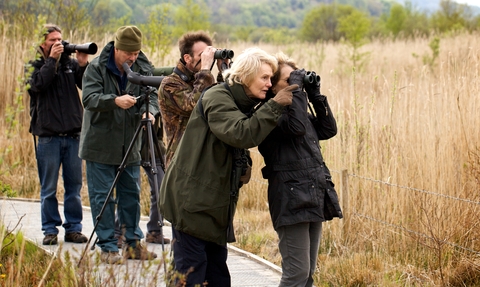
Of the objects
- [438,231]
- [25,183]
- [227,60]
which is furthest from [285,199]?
[25,183]

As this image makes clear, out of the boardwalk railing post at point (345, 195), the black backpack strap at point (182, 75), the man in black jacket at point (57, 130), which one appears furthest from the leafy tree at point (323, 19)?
the black backpack strap at point (182, 75)

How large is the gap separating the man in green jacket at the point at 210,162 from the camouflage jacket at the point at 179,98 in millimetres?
662

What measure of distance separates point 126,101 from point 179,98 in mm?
904

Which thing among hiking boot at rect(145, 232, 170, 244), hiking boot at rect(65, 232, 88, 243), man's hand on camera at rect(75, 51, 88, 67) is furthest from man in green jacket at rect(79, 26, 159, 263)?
man's hand on camera at rect(75, 51, 88, 67)

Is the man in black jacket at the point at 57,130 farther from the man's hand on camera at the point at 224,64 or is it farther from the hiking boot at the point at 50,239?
the man's hand on camera at the point at 224,64

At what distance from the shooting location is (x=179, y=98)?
15.2 ft

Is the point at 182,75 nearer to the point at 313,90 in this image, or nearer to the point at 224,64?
the point at 224,64

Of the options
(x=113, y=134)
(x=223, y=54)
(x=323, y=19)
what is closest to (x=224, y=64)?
(x=223, y=54)

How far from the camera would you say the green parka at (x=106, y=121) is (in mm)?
5730

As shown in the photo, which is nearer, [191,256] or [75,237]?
[191,256]

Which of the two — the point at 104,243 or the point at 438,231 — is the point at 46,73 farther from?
the point at 438,231

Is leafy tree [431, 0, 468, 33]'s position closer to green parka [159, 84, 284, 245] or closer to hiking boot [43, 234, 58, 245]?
A: hiking boot [43, 234, 58, 245]

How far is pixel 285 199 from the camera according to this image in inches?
159

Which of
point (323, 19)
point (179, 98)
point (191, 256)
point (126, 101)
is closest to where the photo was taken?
point (191, 256)
